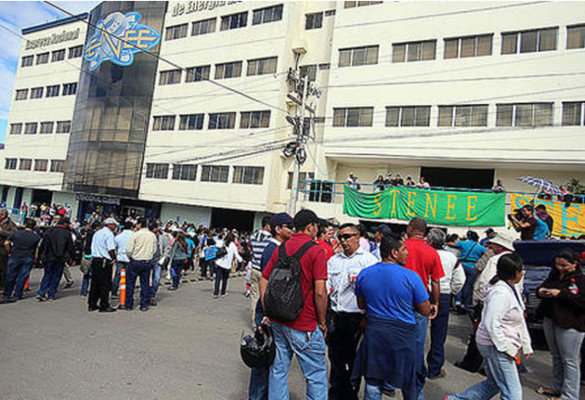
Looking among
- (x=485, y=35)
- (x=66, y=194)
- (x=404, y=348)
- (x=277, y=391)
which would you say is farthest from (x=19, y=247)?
(x=66, y=194)

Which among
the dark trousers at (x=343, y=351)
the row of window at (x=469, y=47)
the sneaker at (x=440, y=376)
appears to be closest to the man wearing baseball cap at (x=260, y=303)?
the dark trousers at (x=343, y=351)

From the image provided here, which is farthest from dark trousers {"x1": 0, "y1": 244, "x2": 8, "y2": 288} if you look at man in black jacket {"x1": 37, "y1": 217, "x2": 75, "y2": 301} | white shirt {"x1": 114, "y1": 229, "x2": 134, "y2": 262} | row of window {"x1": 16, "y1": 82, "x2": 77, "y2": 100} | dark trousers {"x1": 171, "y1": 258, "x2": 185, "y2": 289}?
row of window {"x1": 16, "y1": 82, "x2": 77, "y2": 100}

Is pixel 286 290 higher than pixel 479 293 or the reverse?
higher

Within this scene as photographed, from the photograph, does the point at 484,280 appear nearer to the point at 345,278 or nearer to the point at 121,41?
the point at 345,278

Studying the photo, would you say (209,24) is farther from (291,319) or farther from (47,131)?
(291,319)

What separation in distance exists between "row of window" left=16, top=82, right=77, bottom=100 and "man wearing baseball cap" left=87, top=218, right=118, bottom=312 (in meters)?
35.1

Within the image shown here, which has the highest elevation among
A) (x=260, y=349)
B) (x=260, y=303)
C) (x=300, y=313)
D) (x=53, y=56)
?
(x=53, y=56)

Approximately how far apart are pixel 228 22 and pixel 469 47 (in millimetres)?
17085

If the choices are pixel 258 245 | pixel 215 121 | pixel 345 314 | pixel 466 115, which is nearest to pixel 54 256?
pixel 258 245

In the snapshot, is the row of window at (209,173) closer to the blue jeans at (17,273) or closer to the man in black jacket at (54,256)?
the man in black jacket at (54,256)

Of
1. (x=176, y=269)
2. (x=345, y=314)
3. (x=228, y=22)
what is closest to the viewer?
(x=345, y=314)

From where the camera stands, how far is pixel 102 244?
7469 mm

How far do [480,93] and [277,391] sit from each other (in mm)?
19351

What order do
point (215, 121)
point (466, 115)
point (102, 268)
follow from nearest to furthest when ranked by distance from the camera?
point (102, 268) < point (466, 115) < point (215, 121)
